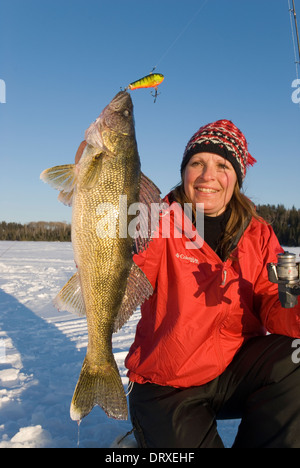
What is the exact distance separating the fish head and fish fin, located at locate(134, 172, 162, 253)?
0.81ft

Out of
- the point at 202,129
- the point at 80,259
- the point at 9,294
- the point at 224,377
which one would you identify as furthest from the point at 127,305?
the point at 9,294

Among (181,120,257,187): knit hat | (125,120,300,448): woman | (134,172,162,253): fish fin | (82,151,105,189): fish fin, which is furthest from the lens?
(181,120,257,187): knit hat

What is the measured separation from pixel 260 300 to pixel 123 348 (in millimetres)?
2091

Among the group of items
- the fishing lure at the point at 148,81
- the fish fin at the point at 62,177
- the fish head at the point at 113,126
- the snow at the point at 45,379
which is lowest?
the snow at the point at 45,379

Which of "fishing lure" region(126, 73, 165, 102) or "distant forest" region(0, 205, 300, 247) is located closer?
"fishing lure" region(126, 73, 165, 102)

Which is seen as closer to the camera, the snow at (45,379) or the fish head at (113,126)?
the fish head at (113,126)

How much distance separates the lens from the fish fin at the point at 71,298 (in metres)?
2.10

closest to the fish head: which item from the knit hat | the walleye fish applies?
the walleye fish

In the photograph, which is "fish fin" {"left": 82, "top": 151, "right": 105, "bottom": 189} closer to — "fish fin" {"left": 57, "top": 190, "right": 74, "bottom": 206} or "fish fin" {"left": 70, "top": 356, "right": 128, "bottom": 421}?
"fish fin" {"left": 57, "top": 190, "right": 74, "bottom": 206}

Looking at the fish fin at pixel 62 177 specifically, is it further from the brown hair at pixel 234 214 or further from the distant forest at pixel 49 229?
the distant forest at pixel 49 229

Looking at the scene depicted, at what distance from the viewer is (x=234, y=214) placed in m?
2.79

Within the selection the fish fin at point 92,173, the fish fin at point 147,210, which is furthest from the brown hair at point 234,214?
the fish fin at point 92,173

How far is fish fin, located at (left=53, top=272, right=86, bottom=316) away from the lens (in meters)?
2.10

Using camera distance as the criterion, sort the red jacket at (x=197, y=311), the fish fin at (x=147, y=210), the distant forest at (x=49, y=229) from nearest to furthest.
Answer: the fish fin at (x=147, y=210) → the red jacket at (x=197, y=311) → the distant forest at (x=49, y=229)
